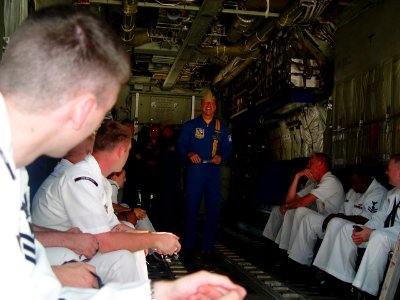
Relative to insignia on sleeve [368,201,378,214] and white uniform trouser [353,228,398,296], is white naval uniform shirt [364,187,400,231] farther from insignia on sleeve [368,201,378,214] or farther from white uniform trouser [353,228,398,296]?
white uniform trouser [353,228,398,296]

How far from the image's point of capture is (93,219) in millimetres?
2553

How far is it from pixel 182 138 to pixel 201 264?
1.73 meters

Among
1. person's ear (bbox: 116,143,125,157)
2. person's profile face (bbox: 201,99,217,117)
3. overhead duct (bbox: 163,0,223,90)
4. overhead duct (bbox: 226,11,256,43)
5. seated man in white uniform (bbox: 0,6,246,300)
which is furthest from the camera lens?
overhead duct (bbox: 226,11,256,43)

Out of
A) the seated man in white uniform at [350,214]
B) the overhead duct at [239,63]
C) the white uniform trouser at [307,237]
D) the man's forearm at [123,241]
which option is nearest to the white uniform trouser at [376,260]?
the seated man in white uniform at [350,214]

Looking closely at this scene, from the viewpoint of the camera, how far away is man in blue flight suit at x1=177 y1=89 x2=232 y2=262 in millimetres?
6734

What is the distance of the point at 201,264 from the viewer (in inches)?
241

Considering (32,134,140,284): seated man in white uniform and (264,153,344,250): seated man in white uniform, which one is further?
(264,153,344,250): seated man in white uniform

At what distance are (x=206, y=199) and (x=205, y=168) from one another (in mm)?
423

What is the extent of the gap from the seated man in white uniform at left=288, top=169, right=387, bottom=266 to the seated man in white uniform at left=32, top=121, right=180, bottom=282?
10.00ft

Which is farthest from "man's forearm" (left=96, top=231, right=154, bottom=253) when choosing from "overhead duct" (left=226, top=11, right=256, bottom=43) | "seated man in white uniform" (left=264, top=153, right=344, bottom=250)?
"overhead duct" (left=226, top=11, right=256, bottom=43)

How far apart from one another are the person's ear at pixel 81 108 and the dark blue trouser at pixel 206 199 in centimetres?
551

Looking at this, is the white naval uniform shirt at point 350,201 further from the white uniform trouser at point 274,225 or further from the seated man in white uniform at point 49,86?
the seated man in white uniform at point 49,86

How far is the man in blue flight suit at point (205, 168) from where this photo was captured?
22.1 ft

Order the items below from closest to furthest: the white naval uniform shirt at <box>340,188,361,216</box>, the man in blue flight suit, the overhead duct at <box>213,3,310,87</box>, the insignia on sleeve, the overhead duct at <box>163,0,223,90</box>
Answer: the insignia on sleeve, the white naval uniform shirt at <box>340,188,361,216</box>, the overhead duct at <box>163,0,223,90</box>, the overhead duct at <box>213,3,310,87</box>, the man in blue flight suit
